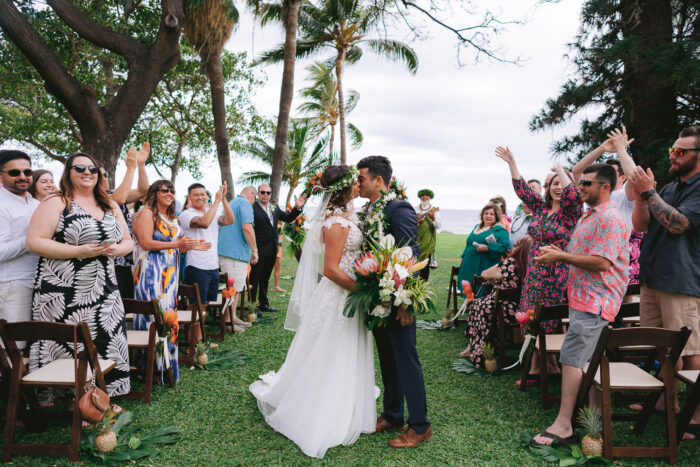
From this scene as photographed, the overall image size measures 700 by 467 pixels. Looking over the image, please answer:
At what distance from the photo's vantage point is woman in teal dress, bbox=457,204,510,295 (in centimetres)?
688

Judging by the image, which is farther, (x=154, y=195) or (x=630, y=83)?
(x=630, y=83)

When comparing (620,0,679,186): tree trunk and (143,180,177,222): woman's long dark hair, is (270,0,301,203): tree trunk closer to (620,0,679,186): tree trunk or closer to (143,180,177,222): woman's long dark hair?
(143,180,177,222): woman's long dark hair

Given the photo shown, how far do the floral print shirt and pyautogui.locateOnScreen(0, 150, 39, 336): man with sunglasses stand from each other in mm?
4734

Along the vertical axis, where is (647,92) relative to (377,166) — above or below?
above

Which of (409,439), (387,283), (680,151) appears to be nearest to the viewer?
(387,283)

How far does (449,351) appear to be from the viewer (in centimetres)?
640

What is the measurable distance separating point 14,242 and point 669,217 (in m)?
5.48

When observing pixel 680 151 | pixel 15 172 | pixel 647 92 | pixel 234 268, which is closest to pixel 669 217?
pixel 680 151

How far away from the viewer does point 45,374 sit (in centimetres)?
337

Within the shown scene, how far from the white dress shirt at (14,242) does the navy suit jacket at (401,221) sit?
318 cm

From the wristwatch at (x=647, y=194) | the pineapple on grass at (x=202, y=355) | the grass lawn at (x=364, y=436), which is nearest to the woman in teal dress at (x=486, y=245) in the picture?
the grass lawn at (x=364, y=436)

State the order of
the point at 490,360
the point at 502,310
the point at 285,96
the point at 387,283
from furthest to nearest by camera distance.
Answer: the point at 285,96 → the point at 502,310 → the point at 490,360 → the point at 387,283

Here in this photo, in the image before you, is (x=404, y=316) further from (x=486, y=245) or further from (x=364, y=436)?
(x=486, y=245)

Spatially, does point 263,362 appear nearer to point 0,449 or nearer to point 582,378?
point 0,449
